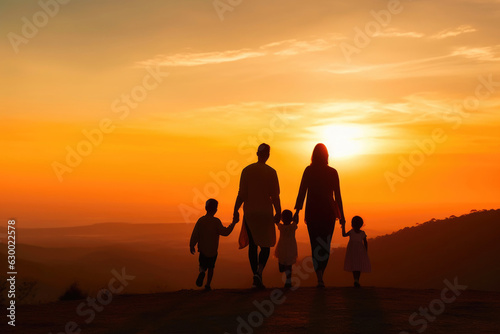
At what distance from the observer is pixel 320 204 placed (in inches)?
643

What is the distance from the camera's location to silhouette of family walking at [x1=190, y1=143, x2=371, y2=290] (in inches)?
632

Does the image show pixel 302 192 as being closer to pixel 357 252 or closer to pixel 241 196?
pixel 241 196

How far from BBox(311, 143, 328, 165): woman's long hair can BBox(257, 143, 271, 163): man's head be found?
1047mm

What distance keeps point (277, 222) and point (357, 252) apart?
1.92 m

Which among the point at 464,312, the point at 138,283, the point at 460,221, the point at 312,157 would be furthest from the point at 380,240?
the point at 464,312

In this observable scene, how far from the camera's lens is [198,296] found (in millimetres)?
15367

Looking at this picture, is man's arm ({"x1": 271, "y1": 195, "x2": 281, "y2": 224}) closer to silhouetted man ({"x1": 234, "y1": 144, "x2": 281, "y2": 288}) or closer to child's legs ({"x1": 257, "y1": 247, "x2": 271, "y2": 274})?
silhouetted man ({"x1": 234, "y1": 144, "x2": 281, "y2": 288})

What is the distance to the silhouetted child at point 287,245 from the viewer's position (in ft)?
54.7

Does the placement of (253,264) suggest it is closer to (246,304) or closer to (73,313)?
(246,304)
